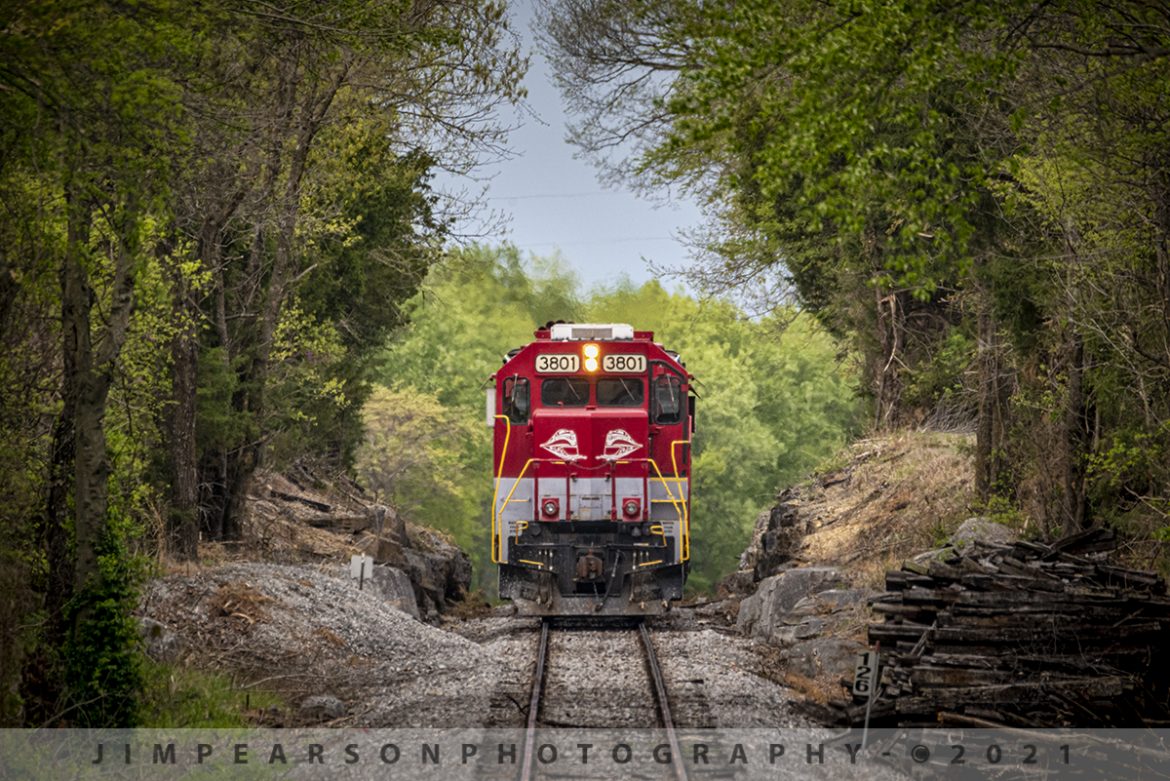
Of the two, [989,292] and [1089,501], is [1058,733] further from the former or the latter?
[989,292]

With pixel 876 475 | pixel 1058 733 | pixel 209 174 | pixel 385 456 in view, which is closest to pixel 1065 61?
pixel 1058 733

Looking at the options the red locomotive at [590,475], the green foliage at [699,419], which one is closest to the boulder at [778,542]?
the red locomotive at [590,475]

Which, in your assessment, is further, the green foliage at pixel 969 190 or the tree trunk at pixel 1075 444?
the tree trunk at pixel 1075 444

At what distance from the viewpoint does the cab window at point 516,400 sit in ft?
77.8

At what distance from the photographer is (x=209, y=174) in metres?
20.8

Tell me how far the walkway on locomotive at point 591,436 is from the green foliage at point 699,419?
40.2 m

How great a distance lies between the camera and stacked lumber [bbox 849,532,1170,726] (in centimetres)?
1329

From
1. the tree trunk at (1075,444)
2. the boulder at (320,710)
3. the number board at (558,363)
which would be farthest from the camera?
the number board at (558,363)

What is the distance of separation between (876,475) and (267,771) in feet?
71.7

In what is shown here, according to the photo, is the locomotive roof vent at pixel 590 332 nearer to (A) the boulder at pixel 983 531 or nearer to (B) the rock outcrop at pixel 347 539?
(B) the rock outcrop at pixel 347 539

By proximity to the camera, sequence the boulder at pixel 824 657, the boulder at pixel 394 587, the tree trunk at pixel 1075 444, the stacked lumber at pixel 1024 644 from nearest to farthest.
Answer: the stacked lumber at pixel 1024 644 < the boulder at pixel 824 657 < the tree trunk at pixel 1075 444 < the boulder at pixel 394 587

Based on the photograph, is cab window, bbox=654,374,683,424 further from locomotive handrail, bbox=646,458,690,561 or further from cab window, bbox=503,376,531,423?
cab window, bbox=503,376,531,423

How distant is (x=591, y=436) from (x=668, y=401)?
56.4 inches

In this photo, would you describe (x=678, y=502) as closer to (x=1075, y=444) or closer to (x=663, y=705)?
(x=1075, y=444)
